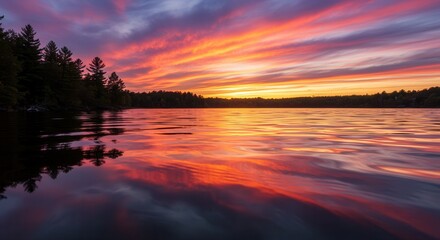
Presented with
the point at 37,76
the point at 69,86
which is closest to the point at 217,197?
the point at 37,76

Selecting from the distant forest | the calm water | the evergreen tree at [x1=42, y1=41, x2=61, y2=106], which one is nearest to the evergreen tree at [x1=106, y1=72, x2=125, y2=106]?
the distant forest

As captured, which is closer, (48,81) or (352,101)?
(48,81)

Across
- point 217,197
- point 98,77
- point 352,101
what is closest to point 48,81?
point 98,77

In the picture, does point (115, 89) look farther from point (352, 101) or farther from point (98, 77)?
point (352, 101)

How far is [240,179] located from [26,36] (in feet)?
234

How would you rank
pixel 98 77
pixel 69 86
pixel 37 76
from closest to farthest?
pixel 37 76, pixel 69 86, pixel 98 77

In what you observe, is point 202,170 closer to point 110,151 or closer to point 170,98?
point 110,151

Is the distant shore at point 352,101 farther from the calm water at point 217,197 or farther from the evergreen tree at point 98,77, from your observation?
the calm water at point 217,197

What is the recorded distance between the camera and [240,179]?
4.84 metres

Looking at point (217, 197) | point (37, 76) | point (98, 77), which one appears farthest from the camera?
point (98, 77)

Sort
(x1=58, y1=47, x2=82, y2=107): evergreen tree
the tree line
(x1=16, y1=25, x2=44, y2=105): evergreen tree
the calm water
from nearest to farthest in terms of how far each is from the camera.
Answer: the calm water → the tree line → (x1=16, y1=25, x2=44, y2=105): evergreen tree → (x1=58, y1=47, x2=82, y2=107): evergreen tree

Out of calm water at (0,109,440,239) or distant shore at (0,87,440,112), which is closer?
calm water at (0,109,440,239)

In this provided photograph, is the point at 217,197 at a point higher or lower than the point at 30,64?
lower

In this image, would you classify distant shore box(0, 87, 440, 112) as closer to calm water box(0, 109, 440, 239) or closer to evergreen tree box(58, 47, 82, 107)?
evergreen tree box(58, 47, 82, 107)
